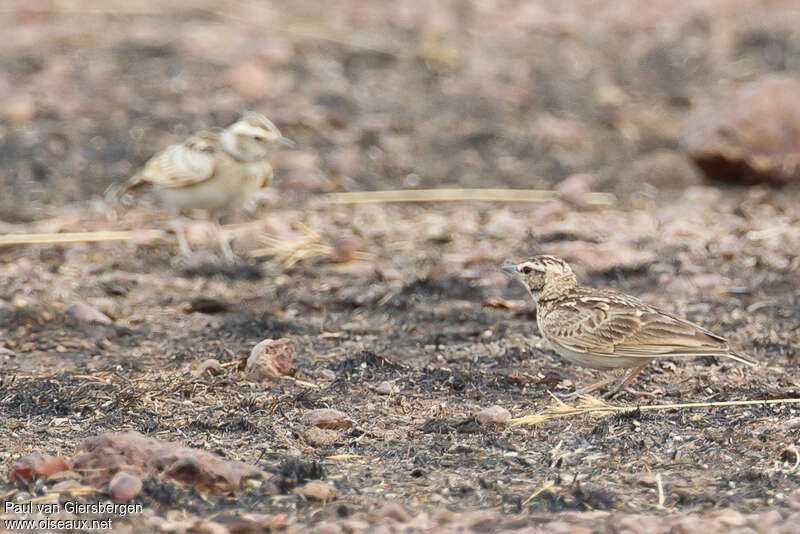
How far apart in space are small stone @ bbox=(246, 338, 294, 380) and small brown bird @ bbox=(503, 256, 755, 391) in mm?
1401

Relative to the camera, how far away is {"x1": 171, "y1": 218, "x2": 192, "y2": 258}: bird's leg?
8.81m

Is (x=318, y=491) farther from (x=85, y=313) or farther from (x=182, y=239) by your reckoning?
(x=182, y=239)

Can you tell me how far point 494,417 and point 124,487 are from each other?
5.99ft

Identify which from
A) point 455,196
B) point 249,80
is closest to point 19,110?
point 249,80

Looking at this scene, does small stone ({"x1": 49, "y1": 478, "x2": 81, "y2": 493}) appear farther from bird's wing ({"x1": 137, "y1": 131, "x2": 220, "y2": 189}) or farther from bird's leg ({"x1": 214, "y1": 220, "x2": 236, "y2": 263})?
bird's wing ({"x1": 137, "y1": 131, "x2": 220, "y2": 189})

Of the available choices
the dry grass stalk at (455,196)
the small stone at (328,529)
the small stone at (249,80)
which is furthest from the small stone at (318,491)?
the small stone at (249,80)

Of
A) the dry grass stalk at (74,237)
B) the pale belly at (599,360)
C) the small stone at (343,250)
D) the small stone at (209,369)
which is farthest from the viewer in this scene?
the dry grass stalk at (74,237)

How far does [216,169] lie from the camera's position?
912 centimetres

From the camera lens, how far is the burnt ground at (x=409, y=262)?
4965 millimetres

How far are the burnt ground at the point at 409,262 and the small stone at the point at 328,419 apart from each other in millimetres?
82

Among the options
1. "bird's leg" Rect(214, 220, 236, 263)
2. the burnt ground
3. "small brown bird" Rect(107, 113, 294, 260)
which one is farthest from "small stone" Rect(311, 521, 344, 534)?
"small brown bird" Rect(107, 113, 294, 260)

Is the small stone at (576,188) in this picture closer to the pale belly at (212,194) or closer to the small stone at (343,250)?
the small stone at (343,250)

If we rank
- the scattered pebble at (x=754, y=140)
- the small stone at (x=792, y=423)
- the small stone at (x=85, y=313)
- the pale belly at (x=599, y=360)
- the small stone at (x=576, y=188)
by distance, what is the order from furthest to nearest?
the scattered pebble at (x=754, y=140) < the small stone at (x=576, y=188) < the small stone at (x=85, y=313) < the pale belly at (x=599, y=360) < the small stone at (x=792, y=423)

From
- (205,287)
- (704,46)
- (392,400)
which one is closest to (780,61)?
(704,46)
